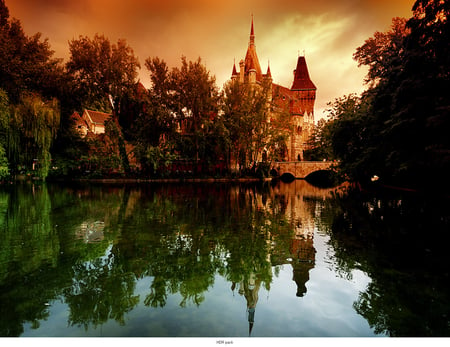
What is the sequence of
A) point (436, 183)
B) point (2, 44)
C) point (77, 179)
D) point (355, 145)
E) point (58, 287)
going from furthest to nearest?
point (77, 179) → point (2, 44) → point (355, 145) → point (436, 183) → point (58, 287)

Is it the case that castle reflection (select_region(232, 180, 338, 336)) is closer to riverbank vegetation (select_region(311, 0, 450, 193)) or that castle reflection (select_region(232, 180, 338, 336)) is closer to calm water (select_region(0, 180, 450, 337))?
calm water (select_region(0, 180, 450, 337))

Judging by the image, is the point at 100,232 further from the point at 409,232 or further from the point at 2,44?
the point at 2,44

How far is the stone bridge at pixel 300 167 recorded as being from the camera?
41031 mm

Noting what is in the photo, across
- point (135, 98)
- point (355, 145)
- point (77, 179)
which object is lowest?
point (77, 179)

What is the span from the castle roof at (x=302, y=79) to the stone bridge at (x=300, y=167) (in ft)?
109

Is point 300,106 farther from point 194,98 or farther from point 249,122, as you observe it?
point 194,98

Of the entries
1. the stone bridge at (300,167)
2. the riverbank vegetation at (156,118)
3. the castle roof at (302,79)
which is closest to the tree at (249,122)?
the riverbank vegetation at (156,118)

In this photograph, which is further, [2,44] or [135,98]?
[135,98]

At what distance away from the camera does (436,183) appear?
523 inches

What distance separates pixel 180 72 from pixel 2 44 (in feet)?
49.7

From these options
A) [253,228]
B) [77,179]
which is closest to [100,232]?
[253,228]

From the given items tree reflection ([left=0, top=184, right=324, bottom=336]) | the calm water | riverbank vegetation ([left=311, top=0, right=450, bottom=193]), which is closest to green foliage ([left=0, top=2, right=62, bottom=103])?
tree reflection ([left=0, top=184, right=324, bottom=336])

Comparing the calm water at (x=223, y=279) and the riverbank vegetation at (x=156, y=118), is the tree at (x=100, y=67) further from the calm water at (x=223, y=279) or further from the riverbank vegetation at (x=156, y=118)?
the calm water at (x=223, y=279)
